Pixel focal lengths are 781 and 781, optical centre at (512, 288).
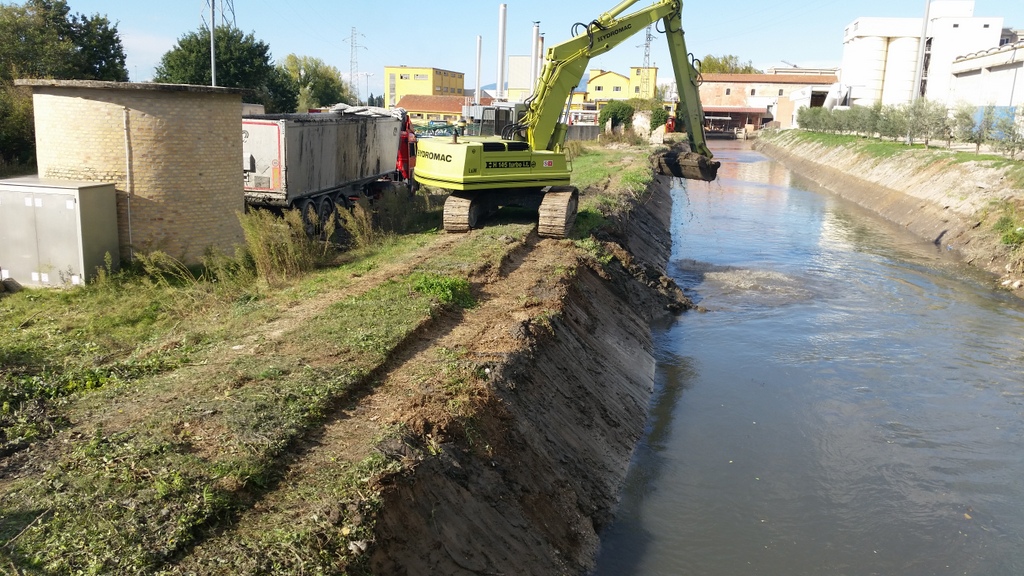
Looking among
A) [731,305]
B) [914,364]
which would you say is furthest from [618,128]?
[914,364]

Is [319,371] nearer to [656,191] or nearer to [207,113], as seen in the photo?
[207,113]

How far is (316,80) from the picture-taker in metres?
58.2

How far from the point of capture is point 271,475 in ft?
18.4

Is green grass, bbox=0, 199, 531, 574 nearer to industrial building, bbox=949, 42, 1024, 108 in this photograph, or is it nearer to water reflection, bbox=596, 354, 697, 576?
water reflection, bbox=596, 354, 697, 576

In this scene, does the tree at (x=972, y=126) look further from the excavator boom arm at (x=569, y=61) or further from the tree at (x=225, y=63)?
the tree at (x=225, y=63)

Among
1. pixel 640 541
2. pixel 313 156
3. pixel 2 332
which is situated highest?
pixel 313 156

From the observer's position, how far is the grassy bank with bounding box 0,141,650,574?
4.77 metres

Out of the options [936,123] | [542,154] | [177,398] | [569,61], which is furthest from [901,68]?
[177,398]

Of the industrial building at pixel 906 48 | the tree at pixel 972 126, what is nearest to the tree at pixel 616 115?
the tree at pixel 972 126

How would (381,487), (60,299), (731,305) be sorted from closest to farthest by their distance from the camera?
(381,487), (60,299), (731,305)

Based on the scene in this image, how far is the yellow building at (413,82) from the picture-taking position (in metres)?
95.4

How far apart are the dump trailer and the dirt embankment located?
55.6 feet

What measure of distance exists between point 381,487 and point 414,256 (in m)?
8.06

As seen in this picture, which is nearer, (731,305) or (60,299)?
(60,299)
